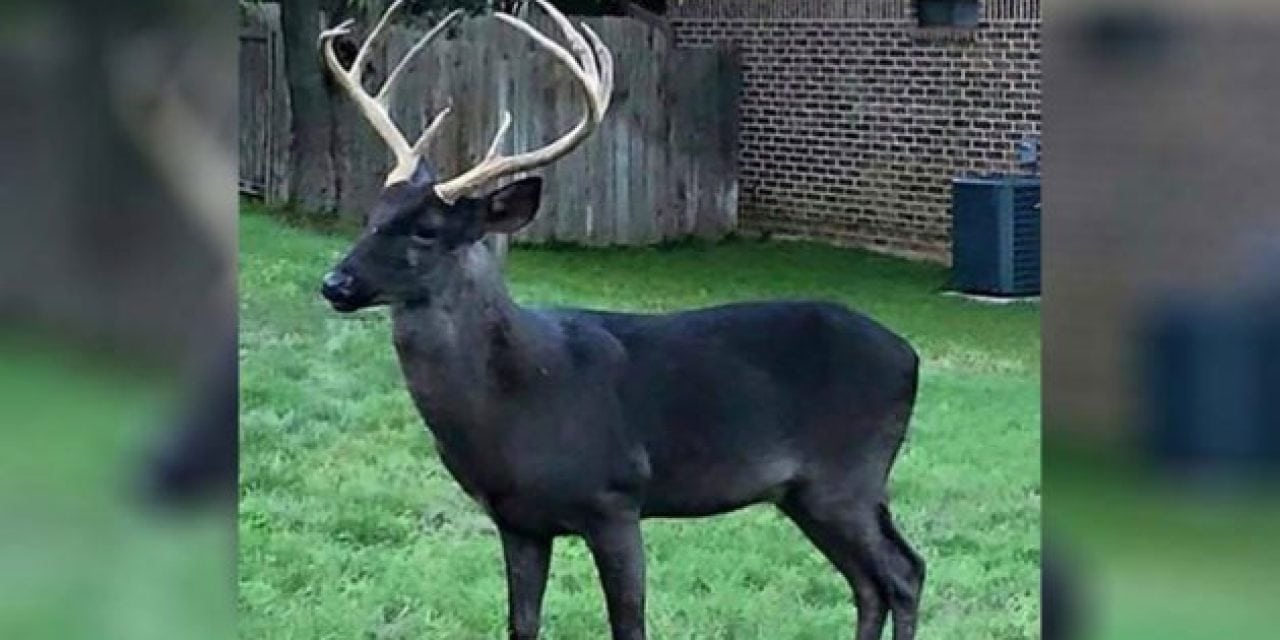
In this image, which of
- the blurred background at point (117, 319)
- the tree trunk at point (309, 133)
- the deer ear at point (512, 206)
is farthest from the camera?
the tree trunk at point (309, 133)

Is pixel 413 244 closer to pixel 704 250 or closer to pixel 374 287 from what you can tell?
pixel 374 287

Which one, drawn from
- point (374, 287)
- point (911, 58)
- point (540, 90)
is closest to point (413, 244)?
point (374, 287)

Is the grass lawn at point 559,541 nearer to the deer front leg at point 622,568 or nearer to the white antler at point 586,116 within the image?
the deer front leg at point 622,568

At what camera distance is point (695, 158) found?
11.1 metres

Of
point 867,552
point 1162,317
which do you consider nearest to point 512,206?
point 867,552

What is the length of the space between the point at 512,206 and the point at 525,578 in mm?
678

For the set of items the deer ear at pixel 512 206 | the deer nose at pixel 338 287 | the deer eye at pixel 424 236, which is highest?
the deer ear at pixel 512 206

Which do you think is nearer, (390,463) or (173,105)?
(173,105)

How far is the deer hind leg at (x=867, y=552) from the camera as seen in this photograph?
4145 millimetres

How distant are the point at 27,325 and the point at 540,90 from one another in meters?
8.53

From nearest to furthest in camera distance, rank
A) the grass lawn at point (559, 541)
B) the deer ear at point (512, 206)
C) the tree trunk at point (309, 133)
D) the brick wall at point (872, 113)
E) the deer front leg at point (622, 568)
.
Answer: the deer ear at point (512, 206) < the deer front leg at point (622, 568) < the grass lawn at point (559, 541) < the tree trunk at point (309, 133) < the brick wall at point (872, 113)

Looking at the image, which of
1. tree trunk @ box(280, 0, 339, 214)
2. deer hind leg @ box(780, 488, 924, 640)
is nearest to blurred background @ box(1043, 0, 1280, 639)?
deer hind leg @ box(780, 488, 924, 640)

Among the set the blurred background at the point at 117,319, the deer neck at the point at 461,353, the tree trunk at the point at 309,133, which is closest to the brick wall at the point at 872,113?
the tree trunk at the point at 309,133

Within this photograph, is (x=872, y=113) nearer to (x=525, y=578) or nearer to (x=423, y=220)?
(x=525, y=578)
